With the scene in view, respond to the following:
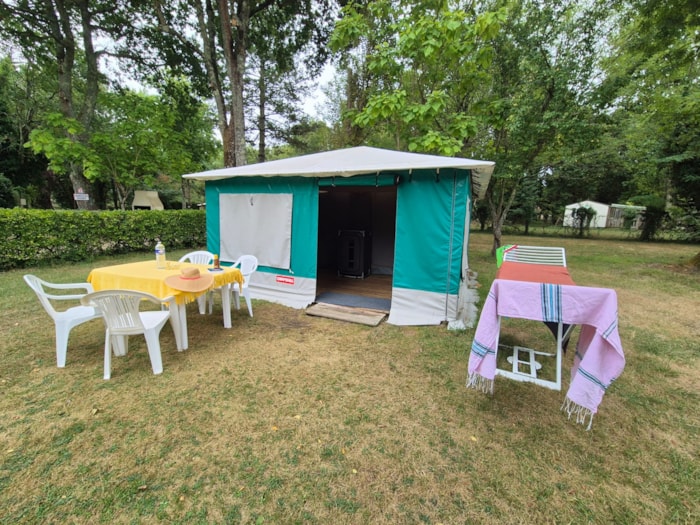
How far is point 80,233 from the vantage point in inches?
266

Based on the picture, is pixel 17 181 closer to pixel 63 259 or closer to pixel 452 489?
pixel 63 259

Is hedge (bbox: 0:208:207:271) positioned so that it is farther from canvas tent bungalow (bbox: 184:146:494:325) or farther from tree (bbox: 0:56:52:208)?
tree (bbox: 0:56:52:208)

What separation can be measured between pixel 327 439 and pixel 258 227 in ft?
11.6

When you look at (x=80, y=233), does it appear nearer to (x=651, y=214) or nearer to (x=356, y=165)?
(x=356, y=165)

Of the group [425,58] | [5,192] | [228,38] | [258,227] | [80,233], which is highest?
[228,38]

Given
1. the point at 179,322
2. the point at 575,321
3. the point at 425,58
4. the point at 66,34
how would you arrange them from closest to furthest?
the point at 575,321
the point at 179,322
the point at 425,58
the point at 66,34

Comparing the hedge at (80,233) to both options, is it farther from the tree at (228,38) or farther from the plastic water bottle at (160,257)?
the plastic water bottle at (160,257)

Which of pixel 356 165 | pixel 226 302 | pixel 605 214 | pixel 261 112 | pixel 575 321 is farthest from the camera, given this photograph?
pixel 605 214

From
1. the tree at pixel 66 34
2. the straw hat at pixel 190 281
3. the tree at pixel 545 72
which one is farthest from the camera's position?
the tree at pixel 66 34

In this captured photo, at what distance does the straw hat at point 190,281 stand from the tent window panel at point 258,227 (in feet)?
5.58

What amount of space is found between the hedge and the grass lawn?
414cm

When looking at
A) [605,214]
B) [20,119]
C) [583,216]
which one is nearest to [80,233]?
[20,119]

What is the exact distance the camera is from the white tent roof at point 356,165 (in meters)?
3.45

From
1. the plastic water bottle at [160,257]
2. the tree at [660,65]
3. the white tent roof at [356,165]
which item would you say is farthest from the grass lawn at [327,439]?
the tree at [660,65]
